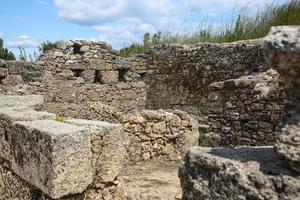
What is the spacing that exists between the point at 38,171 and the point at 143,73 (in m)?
8.26

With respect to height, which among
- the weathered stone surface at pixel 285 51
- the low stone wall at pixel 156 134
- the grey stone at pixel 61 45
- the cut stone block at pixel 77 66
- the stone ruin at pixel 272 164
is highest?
the grey stone at pixel 61 45

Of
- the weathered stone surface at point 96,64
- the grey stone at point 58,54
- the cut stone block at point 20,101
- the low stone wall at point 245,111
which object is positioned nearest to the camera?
the cut stone block at point 20,101

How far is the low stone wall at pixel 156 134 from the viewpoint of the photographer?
6.45 meters

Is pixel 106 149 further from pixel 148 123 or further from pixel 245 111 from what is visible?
pixel 245 111

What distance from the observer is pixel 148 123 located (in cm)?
650

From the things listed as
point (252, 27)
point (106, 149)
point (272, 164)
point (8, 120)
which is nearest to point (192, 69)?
point (252, 27)

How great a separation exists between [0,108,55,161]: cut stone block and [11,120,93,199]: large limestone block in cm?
47

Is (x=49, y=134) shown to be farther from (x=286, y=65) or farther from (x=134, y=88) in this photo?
(x=134, y=88)

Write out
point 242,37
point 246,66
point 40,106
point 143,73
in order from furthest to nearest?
point 143,73 → point 242,37 → point 246,66 → point 40,106

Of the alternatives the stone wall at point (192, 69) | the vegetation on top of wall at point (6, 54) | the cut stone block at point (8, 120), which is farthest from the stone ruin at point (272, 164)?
the vegetation on top of wall at point (6, 54)

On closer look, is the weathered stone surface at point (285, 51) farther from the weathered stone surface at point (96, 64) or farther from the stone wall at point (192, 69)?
the weathered stone surface at point (96, 64)

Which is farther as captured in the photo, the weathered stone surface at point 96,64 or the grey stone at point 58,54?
the weathered stone surface at point 96,64

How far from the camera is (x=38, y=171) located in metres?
3.21

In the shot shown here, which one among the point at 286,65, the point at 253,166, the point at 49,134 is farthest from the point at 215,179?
the point at 49,134
